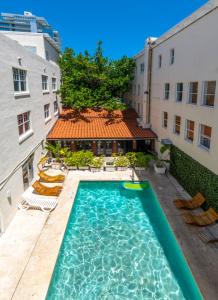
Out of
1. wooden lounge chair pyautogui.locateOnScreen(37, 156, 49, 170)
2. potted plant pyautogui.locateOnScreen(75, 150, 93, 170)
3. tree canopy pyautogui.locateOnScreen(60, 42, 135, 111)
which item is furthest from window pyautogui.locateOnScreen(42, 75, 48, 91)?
potted plant pyautogui.locateOnScreen(75, 150, 93, 170)

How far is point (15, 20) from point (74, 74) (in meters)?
160

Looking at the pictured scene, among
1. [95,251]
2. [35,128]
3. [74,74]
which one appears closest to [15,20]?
[74,74]

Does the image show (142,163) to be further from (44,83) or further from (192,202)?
(44,83)

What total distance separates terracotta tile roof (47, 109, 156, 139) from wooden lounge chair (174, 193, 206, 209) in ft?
34.3

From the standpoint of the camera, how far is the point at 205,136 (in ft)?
46.1

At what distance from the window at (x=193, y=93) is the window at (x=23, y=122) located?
1266 cm

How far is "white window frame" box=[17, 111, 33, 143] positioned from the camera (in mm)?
14734

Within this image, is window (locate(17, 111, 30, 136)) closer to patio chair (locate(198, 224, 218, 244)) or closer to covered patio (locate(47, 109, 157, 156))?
covered patio (locate(47, 109, 157, 156))

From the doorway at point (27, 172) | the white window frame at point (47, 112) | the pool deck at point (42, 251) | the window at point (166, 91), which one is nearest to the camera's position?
the pool deck at point (42, 251)

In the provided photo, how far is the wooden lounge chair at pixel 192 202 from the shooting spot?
45.5 ft

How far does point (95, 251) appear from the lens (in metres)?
11.1

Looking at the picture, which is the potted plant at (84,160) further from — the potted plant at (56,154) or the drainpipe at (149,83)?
the drainpipe at (149,83)

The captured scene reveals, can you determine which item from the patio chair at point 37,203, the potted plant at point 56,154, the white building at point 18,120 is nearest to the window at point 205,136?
the patio chair at point 37,203

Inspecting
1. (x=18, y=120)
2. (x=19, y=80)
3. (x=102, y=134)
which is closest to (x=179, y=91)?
(x=102, y=134)
